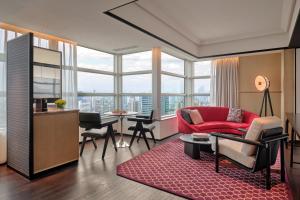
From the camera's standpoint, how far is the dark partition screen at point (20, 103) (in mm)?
2725

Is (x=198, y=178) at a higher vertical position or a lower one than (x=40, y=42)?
lower

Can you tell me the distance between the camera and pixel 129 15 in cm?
324

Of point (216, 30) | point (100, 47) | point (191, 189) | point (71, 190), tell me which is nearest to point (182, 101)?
point (216, 30)

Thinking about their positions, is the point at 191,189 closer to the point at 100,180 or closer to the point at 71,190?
the point at 100,180

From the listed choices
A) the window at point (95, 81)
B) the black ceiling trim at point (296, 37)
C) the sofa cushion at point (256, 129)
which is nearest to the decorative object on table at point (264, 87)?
the black ceiling trim at point (296, 37)

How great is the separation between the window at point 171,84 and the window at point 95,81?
169 centimetres

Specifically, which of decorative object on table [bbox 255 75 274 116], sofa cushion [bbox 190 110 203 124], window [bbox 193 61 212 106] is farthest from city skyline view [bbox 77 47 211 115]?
decorative object on table [bbox 255 75 274 116]

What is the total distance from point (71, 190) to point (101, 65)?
3956mm

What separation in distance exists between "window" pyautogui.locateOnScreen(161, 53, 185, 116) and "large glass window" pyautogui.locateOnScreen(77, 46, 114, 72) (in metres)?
1.72

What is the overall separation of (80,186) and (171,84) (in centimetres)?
428

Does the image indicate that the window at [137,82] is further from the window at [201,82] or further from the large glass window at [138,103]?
the window at [201,82]

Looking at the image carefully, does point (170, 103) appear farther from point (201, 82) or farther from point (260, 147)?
point (260, 147)

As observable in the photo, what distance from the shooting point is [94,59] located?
543cm

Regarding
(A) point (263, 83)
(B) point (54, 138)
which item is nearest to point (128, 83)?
(B) point (54, 138)
